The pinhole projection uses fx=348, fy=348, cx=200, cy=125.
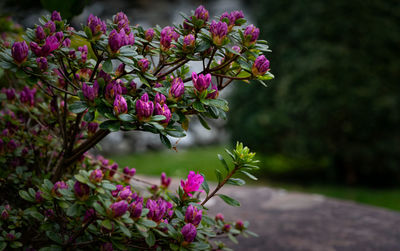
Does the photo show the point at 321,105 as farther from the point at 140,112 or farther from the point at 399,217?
the point at 140,112

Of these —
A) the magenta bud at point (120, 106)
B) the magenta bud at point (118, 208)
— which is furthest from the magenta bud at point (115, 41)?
the magenta bud at point (118, 208)

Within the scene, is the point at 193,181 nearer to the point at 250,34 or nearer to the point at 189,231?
the point at 189,231

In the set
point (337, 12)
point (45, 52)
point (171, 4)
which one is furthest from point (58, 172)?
point (171, 4)

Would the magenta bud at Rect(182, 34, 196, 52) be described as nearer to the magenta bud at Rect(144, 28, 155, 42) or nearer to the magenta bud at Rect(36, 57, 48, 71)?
the magenta bud at Rect(144, 28, 155, 42)

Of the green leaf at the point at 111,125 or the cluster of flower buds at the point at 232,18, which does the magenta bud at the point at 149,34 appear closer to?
the cluster of flower buds at the point at 232,18

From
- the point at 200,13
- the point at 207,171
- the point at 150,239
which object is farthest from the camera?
the point at 207,171

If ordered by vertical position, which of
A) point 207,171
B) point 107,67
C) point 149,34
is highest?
point 207,171

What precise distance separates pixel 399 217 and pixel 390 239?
42 cm

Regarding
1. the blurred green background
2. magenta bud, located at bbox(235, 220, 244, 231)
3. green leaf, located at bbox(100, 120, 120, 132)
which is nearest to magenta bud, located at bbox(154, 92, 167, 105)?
green leaf, located at bbox(100, 120, 120, 132)

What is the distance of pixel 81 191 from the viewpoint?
2.55 ft

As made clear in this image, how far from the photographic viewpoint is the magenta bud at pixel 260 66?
37.1 inches

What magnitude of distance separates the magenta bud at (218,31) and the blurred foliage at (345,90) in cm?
368

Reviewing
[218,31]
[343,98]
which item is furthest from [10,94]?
[343,98]

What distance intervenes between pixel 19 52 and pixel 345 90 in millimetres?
4102
